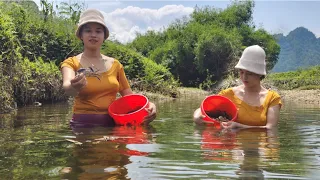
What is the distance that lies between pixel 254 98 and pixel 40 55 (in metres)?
9.22

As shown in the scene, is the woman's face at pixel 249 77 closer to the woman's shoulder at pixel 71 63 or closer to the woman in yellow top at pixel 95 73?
the woman in yellow top at pixel 95 73

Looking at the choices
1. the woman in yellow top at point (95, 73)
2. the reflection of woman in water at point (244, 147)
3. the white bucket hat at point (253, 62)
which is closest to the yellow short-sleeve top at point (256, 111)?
the reflection of woman in water at point (244, 147)

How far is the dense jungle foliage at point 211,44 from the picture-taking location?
30438mm

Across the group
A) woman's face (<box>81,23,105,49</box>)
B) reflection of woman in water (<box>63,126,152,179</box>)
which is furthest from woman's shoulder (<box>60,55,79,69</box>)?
reflection of woman in water (<box>63,126,152,179</box>)

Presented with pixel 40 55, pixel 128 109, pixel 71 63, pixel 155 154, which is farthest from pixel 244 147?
pixel 40 55

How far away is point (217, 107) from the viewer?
5547 millimetres

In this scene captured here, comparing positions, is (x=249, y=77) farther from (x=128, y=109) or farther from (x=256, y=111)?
(x=128, y=109)

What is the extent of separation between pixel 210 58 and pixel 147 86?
16.0 meters

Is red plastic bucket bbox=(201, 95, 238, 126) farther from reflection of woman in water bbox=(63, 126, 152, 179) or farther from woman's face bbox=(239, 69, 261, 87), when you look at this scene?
reflection of woman in water bbox=(63, 126, 152, 179)

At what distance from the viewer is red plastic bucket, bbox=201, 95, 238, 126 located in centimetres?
513

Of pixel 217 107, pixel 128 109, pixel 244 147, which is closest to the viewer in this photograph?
pixel 244 147

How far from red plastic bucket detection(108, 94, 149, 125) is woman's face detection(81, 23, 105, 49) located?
2.40ft

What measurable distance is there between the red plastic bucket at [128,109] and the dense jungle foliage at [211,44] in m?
18.7

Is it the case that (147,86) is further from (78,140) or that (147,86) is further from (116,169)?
(116,169)
